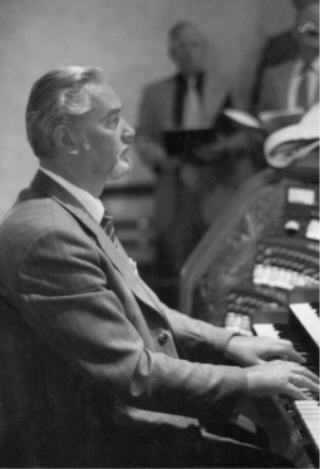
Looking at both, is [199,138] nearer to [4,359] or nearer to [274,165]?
[274,165]

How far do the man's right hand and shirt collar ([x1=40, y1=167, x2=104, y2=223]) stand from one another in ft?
1.55

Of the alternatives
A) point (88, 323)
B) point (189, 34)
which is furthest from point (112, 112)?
point (189, 34)

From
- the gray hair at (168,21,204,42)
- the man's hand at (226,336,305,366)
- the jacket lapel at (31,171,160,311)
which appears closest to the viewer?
the jacket lapel at (31,171,160,311)

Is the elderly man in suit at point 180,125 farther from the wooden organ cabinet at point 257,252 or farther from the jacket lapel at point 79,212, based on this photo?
the jacket lapel at point 79,212

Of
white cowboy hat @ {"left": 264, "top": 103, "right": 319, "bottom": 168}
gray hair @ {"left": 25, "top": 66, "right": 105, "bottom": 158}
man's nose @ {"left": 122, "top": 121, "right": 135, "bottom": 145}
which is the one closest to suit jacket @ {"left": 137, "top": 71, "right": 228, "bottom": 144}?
white cowboy hat @ {"left": 264, "top": 103, "right": 319, "bottom": 168}

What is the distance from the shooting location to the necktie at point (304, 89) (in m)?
2.65

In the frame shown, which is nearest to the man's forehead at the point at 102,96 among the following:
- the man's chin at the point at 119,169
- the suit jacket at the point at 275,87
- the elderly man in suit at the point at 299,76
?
the man's chin at the point at 119,169

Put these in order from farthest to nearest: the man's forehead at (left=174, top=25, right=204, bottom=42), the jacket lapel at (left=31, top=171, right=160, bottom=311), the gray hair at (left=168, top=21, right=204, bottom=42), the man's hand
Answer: the man's forehead at (left=174, top=25, right=204, bottom=42) → the gray hair at (left=168, top=21, right=204, bottom=42) → the man's hand → the jacket lapel at (left=31, top=171, right=160, bottom=311)

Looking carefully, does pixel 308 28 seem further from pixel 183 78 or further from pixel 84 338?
pixel 84 338

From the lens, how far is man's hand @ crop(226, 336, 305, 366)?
1.73 metres

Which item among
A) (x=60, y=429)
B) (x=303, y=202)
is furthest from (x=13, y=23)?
(x=303, y=202)

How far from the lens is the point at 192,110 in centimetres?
248

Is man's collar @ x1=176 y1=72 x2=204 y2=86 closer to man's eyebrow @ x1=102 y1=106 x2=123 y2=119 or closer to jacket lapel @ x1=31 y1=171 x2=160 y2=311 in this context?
man's eyebrow @ x1=102 y1=106 x2=123 y2=119

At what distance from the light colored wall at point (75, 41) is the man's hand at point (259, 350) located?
676 mm
